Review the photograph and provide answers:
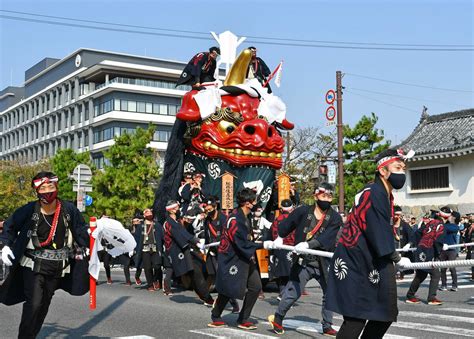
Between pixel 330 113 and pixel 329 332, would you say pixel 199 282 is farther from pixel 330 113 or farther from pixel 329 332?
pixel 330 113

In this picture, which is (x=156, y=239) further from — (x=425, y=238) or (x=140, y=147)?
(x=140, y=147)

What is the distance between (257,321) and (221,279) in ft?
3.47

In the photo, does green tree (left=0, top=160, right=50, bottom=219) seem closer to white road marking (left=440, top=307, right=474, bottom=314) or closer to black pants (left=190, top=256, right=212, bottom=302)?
black pants (left=190, top=256, right=212, bottom=302)

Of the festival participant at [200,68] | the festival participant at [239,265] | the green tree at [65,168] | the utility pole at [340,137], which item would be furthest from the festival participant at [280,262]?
the green tree at [65,168]

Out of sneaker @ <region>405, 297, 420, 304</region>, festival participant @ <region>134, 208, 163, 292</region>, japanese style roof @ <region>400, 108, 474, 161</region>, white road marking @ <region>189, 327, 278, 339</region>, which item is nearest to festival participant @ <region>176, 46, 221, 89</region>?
festival participant @ <region>134, 208, 163, 292</region>

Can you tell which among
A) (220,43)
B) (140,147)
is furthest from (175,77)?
(220,43)

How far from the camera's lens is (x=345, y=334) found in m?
4.93

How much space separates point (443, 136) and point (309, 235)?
2340cm

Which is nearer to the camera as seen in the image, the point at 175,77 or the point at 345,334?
the point at 345,334

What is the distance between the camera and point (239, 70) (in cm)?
1332

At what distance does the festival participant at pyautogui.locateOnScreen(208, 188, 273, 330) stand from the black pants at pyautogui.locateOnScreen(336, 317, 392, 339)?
2881 millimetres

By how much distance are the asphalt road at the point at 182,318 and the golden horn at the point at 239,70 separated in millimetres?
4444

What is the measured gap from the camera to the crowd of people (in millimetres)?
4887

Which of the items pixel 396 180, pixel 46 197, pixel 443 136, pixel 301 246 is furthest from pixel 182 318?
pixel 443 136
